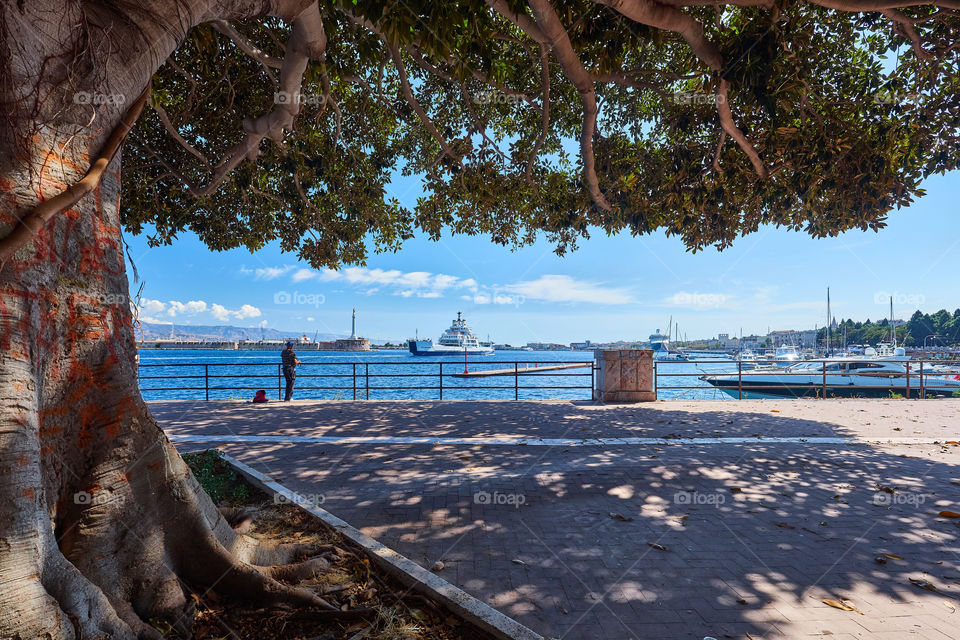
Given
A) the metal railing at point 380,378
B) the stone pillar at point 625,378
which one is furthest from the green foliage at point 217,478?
the stone pillar at point 625,378

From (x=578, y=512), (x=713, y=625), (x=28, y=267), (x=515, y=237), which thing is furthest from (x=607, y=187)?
(x=28, y=267)

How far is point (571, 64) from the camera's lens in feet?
17.4

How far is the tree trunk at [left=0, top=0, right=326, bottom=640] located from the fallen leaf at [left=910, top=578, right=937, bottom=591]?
3.91m

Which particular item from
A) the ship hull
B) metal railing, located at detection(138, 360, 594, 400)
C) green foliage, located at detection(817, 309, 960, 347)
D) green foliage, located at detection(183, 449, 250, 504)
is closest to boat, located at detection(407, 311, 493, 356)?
the ship hull

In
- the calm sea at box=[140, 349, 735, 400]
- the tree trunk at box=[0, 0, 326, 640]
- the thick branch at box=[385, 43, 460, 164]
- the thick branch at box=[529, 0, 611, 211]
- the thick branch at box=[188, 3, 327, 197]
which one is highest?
the thick branch at box=[385, 43, 460, 164]

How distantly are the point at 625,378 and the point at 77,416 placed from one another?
10.5 metres

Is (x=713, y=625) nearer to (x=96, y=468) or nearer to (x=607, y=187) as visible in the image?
(x=96, y=468)

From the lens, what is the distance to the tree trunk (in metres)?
1.77

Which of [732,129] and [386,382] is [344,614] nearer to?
[732,129]

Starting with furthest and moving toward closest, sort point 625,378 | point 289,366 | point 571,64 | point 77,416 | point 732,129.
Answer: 1. point 289,366
2. point 625,378
3. point 732,129
4. point 571,64
5. point 77,416

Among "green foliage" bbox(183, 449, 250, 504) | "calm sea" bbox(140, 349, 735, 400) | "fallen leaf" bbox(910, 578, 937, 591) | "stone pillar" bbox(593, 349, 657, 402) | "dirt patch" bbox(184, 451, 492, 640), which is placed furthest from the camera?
"stone pillar" bbox(593, 349, 657, 402)

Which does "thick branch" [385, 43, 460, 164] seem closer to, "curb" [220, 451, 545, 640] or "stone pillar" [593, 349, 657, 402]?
"curb" [220, 451, 545, 640]

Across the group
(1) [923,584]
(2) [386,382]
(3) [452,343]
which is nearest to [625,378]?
(1) [923,584]

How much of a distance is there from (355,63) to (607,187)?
529 centimetres
